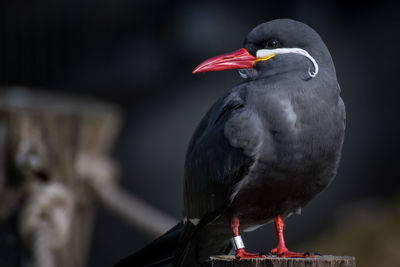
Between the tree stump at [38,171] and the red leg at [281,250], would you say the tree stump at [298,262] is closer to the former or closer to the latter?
the red leg at [281,250]

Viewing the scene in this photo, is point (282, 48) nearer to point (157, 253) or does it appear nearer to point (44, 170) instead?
point (157, 253)

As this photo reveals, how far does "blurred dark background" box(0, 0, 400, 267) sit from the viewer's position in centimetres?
734

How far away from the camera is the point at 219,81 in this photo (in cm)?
747

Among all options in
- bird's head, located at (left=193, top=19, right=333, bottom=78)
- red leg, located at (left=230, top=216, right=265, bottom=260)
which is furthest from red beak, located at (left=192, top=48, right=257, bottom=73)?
red leg, located at (left=230, top=216, right=265, bottom=260)

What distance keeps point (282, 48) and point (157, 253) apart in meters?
0.96

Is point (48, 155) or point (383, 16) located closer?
point (48, 155)


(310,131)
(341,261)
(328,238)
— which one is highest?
(310,131)

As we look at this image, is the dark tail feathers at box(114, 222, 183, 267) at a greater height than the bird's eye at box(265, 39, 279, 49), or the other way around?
the bird's eye at box(265, 39, 279, 49)

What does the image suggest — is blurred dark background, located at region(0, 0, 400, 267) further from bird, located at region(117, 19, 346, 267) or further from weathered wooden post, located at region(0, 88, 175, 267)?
bird, located at region(117, 19, 346, 267)

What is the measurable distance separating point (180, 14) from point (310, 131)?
5.44 meters

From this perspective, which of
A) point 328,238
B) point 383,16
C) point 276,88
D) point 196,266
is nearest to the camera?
point 276,88

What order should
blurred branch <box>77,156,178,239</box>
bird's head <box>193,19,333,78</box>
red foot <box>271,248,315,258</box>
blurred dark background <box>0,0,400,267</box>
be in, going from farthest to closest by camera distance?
blurred dark background <box>0,0,400,267</box>
blurred branch <box>77,156,178,239</box>
bird's head <box>193,19,333,78</box>
red foot <box>271,248,315,258</box>

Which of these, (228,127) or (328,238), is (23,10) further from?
(228,127)

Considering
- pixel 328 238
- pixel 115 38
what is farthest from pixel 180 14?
pixel 328 238
